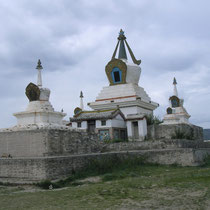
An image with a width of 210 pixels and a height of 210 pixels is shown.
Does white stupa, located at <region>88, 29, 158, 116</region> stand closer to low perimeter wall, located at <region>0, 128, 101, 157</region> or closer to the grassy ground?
low perimeter wall, located at <region>0, 128, 101, 157</region>

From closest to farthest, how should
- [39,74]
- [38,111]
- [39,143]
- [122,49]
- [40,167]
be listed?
[40,167]
[39,143]
[38,111]
[39,74]
[122,49]

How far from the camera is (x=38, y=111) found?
12.9m

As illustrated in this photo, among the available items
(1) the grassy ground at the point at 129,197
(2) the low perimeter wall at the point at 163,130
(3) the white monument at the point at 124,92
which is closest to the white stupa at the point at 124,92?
(3) the white monument at the point at 124,92

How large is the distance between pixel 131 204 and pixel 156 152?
27.9ft

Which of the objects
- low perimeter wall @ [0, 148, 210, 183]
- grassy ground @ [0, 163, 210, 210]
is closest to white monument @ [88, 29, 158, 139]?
low perimeter wall @ [0, 148, 210, 183]

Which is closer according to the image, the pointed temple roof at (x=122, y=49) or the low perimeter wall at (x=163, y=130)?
the low perimeter wall at (x=163, y=130)

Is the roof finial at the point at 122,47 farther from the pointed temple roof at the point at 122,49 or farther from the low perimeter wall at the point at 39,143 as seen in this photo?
the low perimeter wall at the point at 39,143

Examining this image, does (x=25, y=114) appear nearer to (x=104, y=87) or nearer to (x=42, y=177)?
(x=42, y=177)

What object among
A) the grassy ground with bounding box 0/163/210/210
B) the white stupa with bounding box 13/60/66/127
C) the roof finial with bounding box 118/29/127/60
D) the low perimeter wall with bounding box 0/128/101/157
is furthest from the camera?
the roof finial with bounding box 118/29/127/60

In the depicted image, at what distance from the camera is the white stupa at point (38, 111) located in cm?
1290

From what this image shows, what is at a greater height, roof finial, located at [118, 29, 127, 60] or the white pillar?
roof finial, located at [118, 29, 127, 60]

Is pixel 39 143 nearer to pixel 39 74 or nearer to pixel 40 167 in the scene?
pixel 40 167

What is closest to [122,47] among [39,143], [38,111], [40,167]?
[38,111]

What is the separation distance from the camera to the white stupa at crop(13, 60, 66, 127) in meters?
12.9
